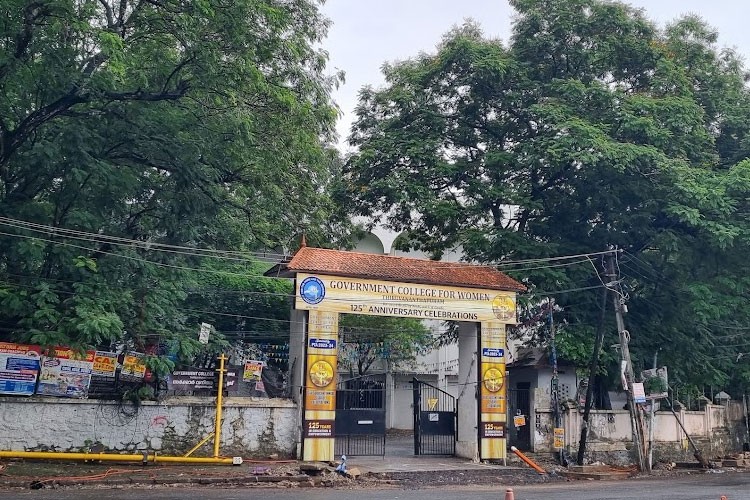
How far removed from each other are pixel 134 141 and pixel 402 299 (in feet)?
26.1

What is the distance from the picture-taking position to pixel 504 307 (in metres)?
20.5

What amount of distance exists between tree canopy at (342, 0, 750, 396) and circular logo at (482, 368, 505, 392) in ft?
10.0

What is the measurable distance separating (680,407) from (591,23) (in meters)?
13.2

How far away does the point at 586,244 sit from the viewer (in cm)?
2453

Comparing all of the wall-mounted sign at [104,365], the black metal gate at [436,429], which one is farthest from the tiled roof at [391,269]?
the wall-mounted sign at [104,365]

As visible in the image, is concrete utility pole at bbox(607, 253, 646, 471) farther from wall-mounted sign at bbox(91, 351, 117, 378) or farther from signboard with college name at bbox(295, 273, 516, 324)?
wall-mounted sign at bbox(91, 351, 117, 378)

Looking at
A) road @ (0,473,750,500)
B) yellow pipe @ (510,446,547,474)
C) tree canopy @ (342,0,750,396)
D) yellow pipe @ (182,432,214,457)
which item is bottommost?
road @ (0,473,750,500)

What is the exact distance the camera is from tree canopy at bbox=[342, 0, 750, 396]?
22.3m

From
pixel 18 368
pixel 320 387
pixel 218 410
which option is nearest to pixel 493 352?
pixel 320 387

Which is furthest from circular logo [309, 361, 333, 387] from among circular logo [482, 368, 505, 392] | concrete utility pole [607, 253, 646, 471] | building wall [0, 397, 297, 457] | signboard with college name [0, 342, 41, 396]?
concrete utility pole [607, 253, 646, 471]

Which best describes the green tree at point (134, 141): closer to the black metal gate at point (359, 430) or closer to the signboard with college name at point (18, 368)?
the signboard with college name at point (18, 368)

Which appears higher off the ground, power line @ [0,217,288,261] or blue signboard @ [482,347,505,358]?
power line @ [0,217,288,261]

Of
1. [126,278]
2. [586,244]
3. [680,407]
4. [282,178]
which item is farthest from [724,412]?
[126,278]

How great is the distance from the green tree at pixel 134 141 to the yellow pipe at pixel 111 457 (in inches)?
99.5
